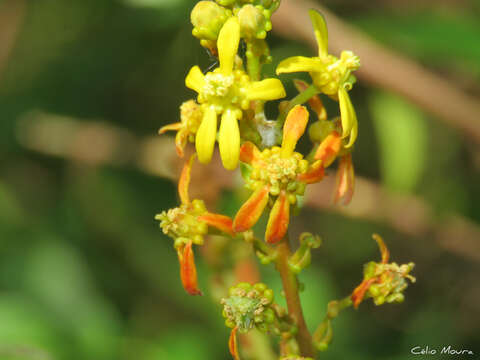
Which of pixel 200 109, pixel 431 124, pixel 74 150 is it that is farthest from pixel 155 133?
pixel 200 109

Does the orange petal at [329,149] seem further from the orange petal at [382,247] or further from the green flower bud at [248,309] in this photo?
the green flower bud at [248,309]

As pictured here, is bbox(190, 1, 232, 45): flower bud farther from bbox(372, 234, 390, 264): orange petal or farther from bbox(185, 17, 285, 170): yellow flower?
bbox(372, 234, 390, 264): orange petal

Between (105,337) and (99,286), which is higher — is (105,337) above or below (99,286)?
below

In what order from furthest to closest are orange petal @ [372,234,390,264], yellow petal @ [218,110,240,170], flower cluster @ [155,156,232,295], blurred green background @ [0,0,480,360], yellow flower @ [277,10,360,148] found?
blurred green background @ [0,0,480,360], orange petal @ [372,234,390,264], flower cluster @ [155,156,232,295], yellow flower @ [277,10,360,148], yellow petal @ [218,110,240,170]

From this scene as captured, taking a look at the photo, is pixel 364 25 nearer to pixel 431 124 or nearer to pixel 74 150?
pixel 431 124

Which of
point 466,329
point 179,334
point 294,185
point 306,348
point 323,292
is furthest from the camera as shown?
point 466,329

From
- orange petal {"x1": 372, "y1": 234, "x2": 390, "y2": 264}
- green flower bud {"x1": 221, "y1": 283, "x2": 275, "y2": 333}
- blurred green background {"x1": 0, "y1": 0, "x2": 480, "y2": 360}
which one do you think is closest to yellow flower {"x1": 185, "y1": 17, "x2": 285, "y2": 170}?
green flower bud {"x1": 221, "y1": 283, "x2": 275, "y2": 333}
